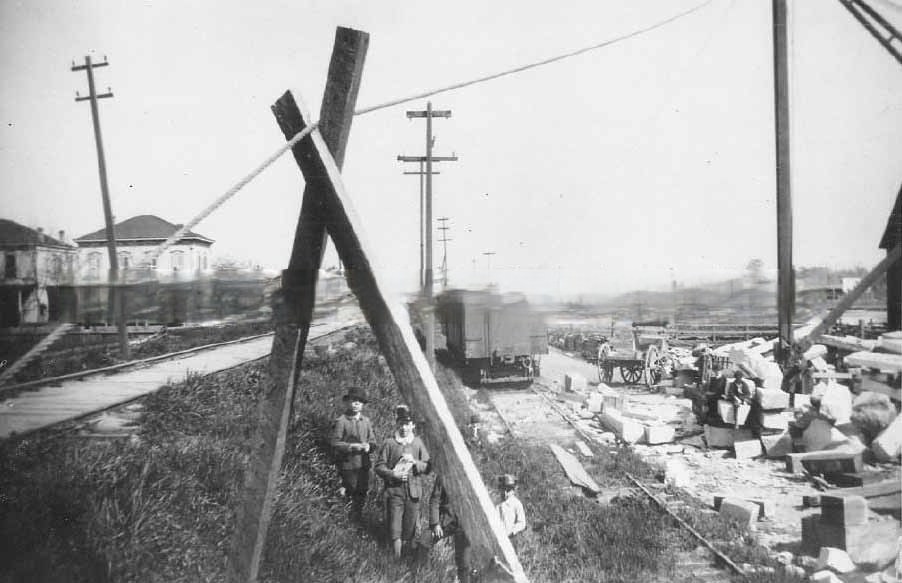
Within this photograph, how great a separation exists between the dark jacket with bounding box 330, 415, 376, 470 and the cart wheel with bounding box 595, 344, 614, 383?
13065 mm

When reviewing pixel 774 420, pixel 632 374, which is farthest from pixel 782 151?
pixel 632 374

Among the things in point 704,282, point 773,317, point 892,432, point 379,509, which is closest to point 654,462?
point 892,432

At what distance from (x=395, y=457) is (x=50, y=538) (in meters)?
2.63

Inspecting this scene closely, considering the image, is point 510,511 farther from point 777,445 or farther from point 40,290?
point 777,445

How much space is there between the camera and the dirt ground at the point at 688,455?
269 inches

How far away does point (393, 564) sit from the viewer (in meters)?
4.44

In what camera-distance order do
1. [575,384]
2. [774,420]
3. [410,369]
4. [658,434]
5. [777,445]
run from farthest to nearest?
[575,384] < [658,434] < [774,420] < [777,445] < [410,369]

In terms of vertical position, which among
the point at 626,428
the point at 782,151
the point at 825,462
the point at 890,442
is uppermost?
the point at 782,151

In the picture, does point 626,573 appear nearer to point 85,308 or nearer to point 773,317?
point 773,317

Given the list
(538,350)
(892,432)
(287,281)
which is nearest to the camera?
(287,281)

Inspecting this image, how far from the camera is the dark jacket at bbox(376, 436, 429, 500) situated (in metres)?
4.93

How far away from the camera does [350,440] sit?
5.81 meters

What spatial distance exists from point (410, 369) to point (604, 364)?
1664 cm

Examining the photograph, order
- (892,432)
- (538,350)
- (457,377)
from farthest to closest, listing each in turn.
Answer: (457,377) < (538,350) < (892,432)
